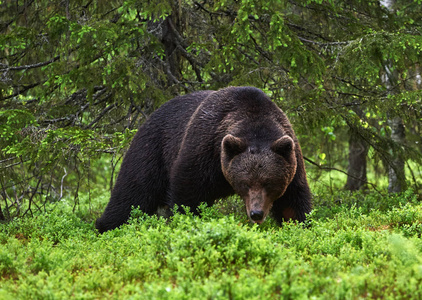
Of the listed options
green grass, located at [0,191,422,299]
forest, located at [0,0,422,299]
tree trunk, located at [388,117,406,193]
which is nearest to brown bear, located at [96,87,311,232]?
forest, located at [0,0,422,299]

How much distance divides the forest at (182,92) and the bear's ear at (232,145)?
72cm

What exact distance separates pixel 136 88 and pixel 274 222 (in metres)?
3.26

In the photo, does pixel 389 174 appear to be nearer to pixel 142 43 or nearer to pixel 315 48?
pixel 315 48

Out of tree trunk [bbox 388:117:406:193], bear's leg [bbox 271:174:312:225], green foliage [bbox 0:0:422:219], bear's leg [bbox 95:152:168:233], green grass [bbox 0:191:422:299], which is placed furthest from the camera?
tree trunk [bbox 388:117:406:193]

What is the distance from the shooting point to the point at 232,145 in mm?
6062

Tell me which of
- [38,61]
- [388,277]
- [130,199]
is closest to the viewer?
[388,277]

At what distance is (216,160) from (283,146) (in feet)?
3.49

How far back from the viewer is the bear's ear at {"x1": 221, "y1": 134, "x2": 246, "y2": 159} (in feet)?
19.8

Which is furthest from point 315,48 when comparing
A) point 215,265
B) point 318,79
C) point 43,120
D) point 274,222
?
point 215,265

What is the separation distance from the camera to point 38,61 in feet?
31.4

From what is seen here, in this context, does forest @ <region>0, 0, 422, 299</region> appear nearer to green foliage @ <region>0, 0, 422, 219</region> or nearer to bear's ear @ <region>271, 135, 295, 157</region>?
green foliage @ <region>0, 0, 422, 219</region>

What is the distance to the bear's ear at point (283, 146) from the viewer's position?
5.93 m

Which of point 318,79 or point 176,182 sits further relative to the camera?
point 318,79

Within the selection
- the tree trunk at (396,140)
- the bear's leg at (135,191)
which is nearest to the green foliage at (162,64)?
the bear's leg at (135,191)
